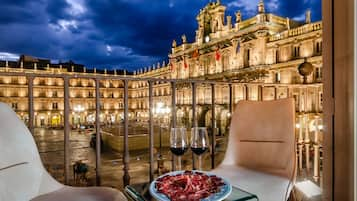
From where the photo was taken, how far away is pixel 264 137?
214 cm

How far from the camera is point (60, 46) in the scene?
7275 cm

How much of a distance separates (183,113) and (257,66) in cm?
1250

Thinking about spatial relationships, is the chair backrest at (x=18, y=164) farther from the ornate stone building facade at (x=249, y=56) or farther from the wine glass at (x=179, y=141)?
the ornate stone building facade at (x=249, y=56)

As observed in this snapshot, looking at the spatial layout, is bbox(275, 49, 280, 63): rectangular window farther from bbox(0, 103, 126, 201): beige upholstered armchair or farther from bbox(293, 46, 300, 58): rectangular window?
bbox(0, 103, 126, 201): beige upholstered armchair

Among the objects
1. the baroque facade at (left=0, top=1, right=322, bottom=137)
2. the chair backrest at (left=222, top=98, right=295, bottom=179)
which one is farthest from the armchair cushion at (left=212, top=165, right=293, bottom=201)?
the baroque facade at (left=0, top=1, right=322, bottom=137)

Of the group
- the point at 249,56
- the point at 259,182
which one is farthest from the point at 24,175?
the point at 249,56

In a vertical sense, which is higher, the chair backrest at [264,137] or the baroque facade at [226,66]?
the baroque facade at [226,66]

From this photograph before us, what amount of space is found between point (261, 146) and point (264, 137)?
0.27ft

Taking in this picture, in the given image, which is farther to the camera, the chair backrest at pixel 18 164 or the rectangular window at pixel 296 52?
the rectangular window at pixel 296 52

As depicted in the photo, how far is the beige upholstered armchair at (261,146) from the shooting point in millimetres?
1854

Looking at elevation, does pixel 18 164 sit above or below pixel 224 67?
below

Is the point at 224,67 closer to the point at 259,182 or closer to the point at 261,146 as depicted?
the point at 261,146

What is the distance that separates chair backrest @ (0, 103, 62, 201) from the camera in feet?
4.81

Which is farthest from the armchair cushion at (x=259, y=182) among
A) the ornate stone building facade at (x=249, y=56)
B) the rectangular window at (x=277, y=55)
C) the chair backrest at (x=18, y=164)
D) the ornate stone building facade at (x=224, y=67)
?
the rectangular window at (x=277, y=55)
